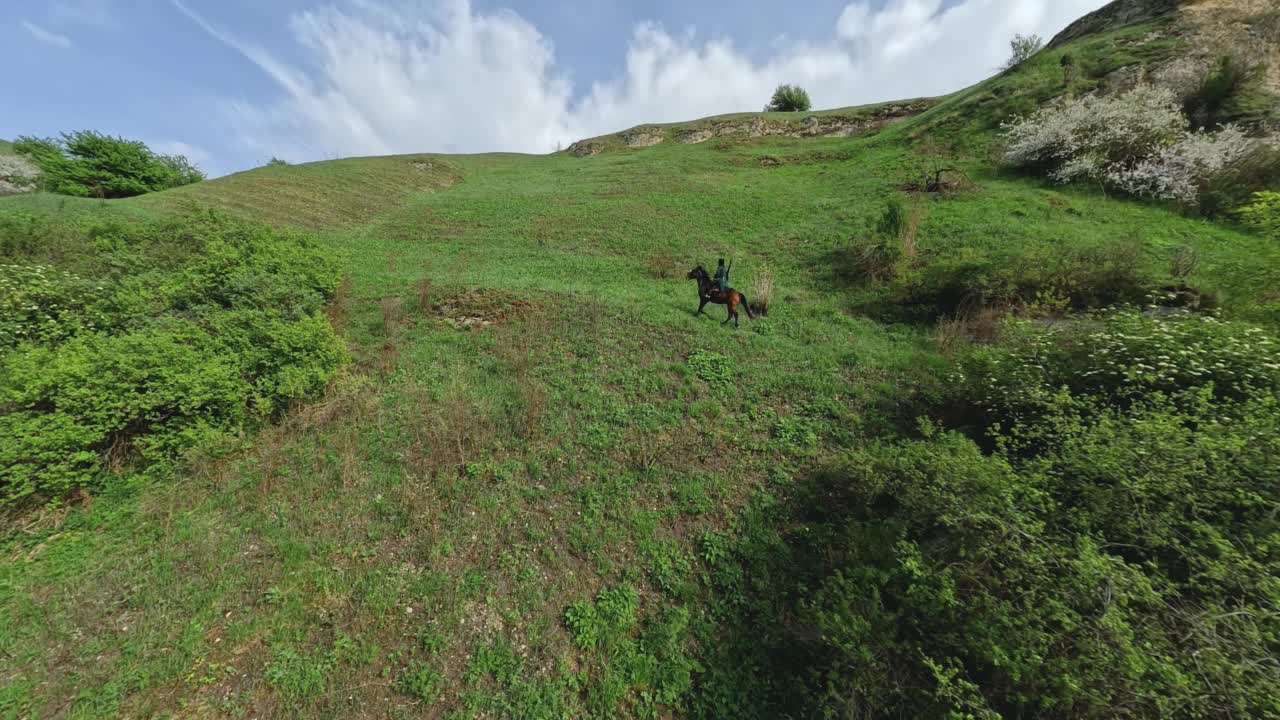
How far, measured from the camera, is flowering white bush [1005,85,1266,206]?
13398 millimetres

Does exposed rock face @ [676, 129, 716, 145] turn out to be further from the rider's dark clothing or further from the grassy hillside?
the rider's dark clothing

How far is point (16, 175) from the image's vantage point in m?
23.3

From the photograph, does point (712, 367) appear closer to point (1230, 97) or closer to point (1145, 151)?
point (1145, 151)

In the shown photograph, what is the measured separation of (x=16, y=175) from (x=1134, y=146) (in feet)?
193

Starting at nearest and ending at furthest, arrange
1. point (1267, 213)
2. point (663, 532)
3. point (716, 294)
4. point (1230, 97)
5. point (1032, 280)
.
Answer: point (663, 532) → point (1267, 213) → point (1032, 280) → point (716, 294) → point (1230, 97)

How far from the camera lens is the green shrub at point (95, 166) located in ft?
73.6

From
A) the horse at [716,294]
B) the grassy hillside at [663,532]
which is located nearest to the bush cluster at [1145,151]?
the grassy hillside at [663,532]

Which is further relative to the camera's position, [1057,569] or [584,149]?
[584,149]

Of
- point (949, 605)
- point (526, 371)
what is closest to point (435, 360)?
point (526, 371)

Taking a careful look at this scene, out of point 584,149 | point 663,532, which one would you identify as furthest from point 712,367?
point 584,149

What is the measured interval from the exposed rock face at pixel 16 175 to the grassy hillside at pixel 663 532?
3129 cm

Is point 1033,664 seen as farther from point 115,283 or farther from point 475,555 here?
point 115,283

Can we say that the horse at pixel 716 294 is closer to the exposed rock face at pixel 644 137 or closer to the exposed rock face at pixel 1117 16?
the exposed rock face at pixel 1117 16

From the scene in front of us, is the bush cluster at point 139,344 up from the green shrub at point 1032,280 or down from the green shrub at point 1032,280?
up
